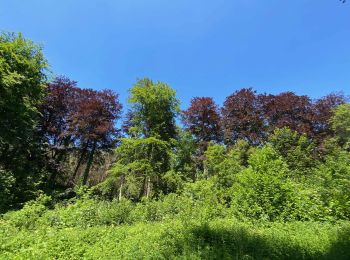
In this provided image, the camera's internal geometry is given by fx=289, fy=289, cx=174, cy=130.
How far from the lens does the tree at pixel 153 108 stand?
23500 millimetres

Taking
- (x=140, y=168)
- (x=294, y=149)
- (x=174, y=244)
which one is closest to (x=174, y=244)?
(x=174, y=244)

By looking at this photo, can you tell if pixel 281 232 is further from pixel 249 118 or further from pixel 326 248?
pixel 249 118

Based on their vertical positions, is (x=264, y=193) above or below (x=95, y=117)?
below

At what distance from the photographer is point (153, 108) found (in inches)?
931

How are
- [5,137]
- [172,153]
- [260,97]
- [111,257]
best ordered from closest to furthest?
[111,257], [5,137], [172,153], [260,97]

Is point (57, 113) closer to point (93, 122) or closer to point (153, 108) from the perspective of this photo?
point (93, 122)

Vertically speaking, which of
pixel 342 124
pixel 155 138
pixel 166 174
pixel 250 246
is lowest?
pixel 250 246

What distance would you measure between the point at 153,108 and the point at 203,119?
7.70 m

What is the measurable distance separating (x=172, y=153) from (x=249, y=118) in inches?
367

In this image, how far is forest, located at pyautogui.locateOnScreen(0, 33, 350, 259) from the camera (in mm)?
8000

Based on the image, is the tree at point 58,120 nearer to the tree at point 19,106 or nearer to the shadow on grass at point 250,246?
the tree at point 19,106

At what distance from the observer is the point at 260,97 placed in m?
29.5

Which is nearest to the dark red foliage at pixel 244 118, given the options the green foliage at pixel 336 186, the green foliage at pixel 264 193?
the green foliage at pixel 336 186

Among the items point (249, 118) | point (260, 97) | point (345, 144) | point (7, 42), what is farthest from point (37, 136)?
point (345, 144)
